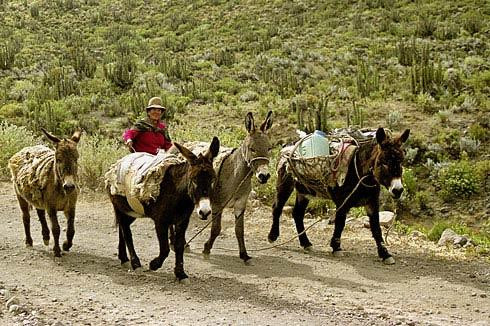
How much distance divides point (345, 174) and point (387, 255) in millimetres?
1252

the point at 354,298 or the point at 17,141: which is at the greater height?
the point at 17,141

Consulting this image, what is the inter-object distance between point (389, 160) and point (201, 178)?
8.59 ft

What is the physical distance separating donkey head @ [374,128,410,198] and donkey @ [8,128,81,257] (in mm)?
3872

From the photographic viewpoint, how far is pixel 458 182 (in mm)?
14539

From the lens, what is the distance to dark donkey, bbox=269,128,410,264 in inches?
342

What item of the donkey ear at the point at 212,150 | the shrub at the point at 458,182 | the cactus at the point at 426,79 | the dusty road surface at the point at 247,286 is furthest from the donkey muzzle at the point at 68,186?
the cactus at the point at 426,79

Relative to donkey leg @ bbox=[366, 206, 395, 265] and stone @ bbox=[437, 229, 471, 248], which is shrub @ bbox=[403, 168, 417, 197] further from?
donkey leg @ bbox=[366, 206, 395, 265]

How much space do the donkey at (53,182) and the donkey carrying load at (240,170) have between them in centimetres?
169

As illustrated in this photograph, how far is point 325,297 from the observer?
7586 mm

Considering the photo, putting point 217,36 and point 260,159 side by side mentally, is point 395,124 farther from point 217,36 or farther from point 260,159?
point 217,36

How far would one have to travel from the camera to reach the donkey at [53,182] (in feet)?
28.5

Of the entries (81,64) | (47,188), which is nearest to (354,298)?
(47,188)

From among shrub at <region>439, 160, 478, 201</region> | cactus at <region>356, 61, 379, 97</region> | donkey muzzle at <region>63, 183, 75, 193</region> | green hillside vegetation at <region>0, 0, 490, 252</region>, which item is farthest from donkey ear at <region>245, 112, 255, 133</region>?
cactus at <region>356, 61, 379, 97</region>

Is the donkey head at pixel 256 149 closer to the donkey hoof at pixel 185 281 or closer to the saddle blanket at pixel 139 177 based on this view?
the saddle blanket at pixel 139 177
